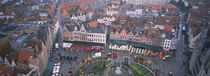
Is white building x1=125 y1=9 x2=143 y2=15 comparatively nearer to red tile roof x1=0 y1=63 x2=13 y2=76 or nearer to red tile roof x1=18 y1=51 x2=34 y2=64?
red tile roof x1=18 y1=51 x2=34 y2=64

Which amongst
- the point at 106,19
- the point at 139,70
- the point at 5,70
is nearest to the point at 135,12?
the point at 106,19

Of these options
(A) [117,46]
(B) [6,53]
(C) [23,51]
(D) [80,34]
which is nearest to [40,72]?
(C) [23,51]

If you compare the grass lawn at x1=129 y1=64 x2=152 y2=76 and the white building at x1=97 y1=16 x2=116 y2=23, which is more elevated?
the white building at x1=97 y1=16 x2=116 y2=23

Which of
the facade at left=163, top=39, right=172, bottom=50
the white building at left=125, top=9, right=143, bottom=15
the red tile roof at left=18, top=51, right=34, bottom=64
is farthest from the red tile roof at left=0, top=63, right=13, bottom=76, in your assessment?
the white building at left=125, top=9, right=143, bottom=15

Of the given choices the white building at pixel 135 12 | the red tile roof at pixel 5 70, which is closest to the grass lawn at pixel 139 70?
the red tile roof at pixel 5 70

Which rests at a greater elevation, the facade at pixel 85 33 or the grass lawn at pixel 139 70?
the facade at pixel 85 33

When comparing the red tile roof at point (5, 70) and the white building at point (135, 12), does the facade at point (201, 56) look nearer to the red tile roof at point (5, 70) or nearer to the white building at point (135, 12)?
the red tile roof at point (5, 70)

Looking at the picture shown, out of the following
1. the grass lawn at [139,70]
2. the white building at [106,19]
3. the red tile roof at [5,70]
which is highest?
the white building at [106,19]

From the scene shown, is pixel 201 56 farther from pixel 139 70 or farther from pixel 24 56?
pixel 24 56
